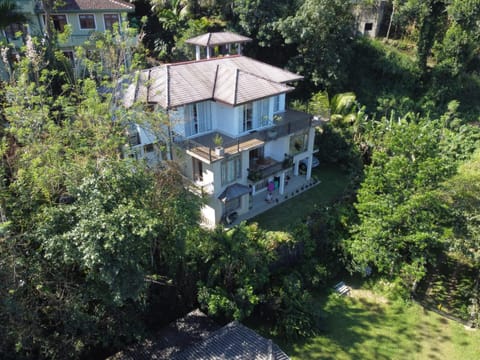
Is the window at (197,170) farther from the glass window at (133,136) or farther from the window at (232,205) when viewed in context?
the glass window at (133,136)

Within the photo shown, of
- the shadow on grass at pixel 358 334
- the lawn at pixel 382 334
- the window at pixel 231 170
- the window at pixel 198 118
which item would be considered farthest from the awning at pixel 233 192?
the lawn at pixel 382 334

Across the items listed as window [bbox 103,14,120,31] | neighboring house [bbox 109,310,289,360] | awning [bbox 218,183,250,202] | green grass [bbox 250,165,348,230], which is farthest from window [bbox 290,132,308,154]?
window [bbox 103,14,120,31]

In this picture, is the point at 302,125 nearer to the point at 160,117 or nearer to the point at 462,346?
the point at 160,117

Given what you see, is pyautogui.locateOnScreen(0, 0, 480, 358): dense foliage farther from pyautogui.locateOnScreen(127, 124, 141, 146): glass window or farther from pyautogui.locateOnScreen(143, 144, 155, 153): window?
pyautogui.locateOnScreen(143, 144, 155, 153): window

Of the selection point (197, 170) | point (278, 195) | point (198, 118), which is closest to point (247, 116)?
point (198, 118)

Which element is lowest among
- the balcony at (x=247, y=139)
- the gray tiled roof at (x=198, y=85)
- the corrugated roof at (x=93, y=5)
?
the balcony at (x=247, y=139)

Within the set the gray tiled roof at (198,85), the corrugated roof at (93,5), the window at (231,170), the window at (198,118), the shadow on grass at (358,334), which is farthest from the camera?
the corrugated roof at (93,5)
